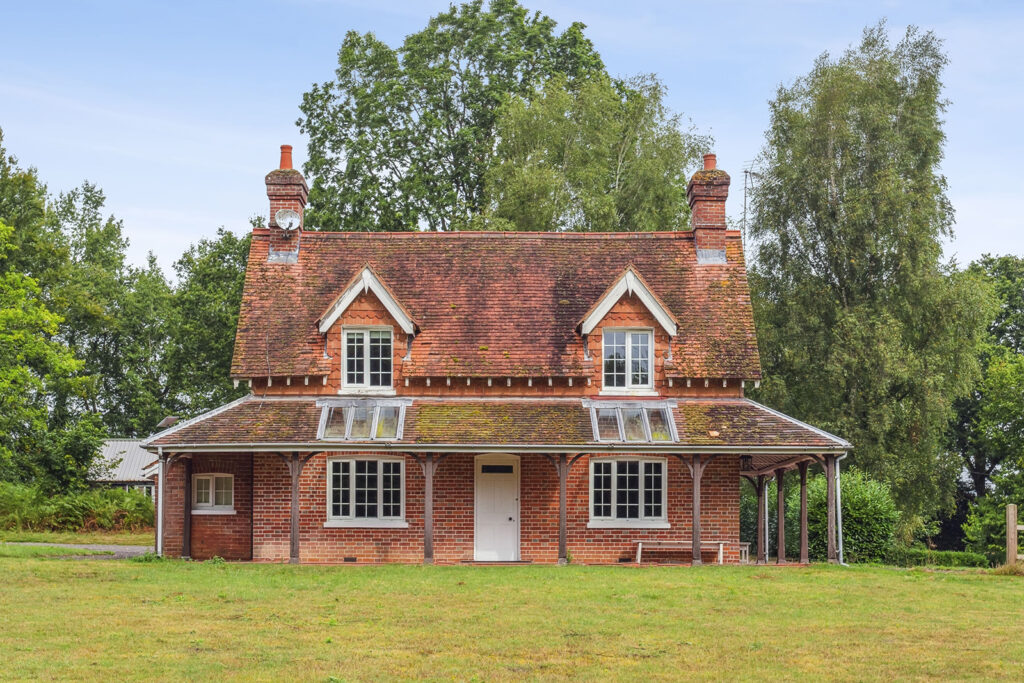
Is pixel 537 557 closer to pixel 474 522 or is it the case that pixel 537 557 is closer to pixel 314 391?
pixel 474 522

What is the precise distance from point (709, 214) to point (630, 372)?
5.35m

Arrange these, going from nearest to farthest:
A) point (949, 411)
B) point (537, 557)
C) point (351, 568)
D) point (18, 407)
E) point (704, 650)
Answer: point (704, 650) → point (351, 568) → point (537, 557) → point (949, 411) → point (18, 407)

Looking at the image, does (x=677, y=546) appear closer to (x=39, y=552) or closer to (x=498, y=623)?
(x=498, y=623)

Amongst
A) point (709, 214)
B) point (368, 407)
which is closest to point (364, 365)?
point (368, 407)

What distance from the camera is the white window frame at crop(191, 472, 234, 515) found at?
90.3ft

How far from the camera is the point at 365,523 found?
88.2 ft

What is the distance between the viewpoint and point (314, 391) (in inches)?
1103

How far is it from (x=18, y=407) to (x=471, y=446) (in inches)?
935

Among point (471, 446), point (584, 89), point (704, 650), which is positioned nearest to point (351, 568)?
point (471, 446)

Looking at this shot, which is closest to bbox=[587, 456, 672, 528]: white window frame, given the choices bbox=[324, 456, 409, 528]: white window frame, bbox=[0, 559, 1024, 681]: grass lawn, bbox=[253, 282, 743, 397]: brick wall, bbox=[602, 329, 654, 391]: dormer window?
bbox=[253, 282, 743, 397]: brick wall

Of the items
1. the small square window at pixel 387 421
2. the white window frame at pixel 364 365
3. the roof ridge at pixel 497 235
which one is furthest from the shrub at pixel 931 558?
the white window frame at pixel 364 365

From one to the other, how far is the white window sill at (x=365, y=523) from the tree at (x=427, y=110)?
2176 cm

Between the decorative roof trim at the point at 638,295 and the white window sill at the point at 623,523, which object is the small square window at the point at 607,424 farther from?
the white window sill at the point at 623,523

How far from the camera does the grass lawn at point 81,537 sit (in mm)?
33156
